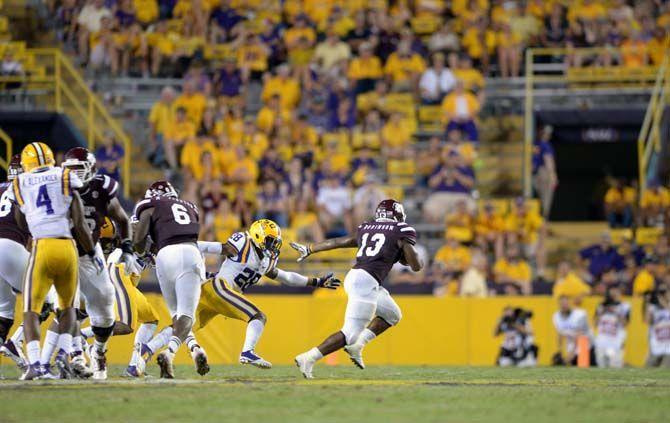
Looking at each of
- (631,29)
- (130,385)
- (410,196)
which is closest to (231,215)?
(410,196)

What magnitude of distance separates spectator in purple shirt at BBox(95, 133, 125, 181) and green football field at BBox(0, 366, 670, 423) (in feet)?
29.6

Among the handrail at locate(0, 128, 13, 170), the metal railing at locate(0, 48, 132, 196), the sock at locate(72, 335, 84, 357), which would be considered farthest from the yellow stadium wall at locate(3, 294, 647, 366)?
the sock at locate(72, 335, 84, 357)

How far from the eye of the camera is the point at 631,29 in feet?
82.4

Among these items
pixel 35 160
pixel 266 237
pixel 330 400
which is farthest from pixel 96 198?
pixel 330 400

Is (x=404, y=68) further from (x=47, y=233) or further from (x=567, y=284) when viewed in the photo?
(x=47, y=233)

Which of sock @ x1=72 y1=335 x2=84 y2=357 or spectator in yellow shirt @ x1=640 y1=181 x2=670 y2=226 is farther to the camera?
spectator in yellow shirt @ x1=640 y1=181 x2=670 y2=226

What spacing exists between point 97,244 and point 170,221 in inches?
30.2

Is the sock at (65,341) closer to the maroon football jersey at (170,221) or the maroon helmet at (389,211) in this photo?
the maroon football jersey at (170,221)

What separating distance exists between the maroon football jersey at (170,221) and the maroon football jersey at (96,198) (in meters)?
0.49

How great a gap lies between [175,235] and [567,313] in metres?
8.72

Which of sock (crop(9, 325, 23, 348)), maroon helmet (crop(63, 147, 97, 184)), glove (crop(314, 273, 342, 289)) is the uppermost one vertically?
maroon helmet (crop(63, 147, 97, 184))

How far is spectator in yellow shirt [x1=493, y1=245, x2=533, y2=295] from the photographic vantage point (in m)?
21.4

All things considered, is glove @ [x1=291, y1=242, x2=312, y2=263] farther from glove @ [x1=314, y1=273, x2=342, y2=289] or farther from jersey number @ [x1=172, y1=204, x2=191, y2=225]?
jersey number @ [x1=172, y1=204, x2=191, y2=225]

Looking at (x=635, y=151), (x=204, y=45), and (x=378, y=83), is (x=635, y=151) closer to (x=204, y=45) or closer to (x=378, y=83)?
(x=378, y=83)
